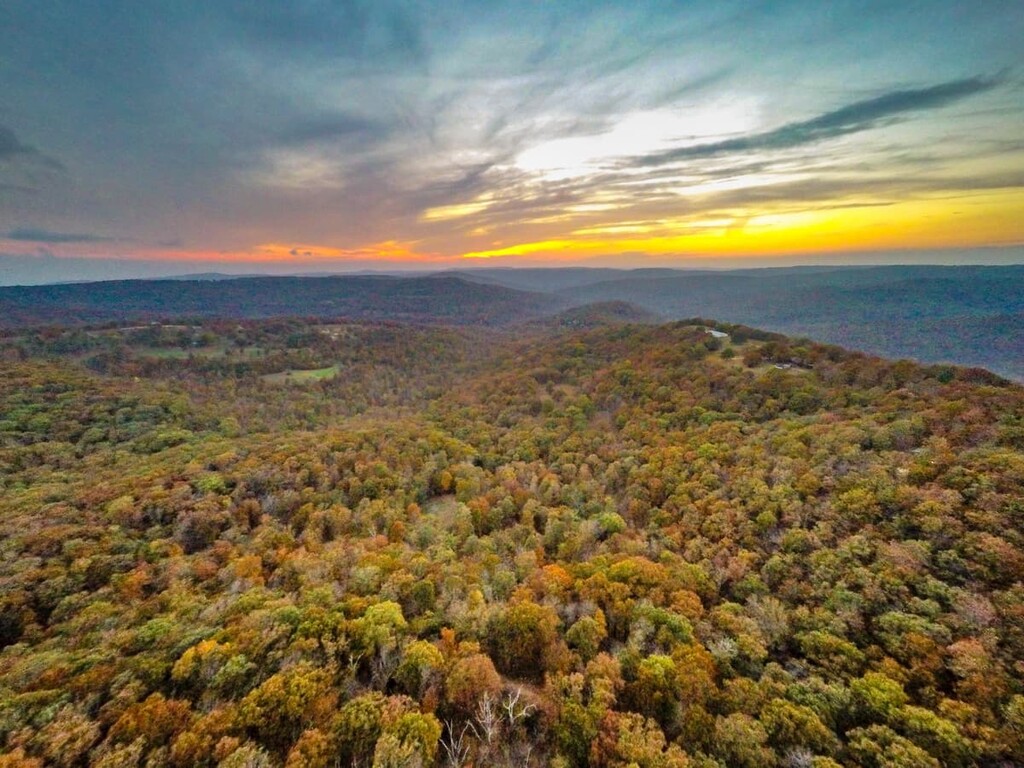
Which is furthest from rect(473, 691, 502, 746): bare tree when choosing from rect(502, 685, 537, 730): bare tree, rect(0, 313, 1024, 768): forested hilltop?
rect(502, 685, 537, 730): bare tree

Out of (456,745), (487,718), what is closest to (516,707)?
(456,745)

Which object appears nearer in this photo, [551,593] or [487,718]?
[487,718]

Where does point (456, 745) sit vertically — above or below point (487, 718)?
below

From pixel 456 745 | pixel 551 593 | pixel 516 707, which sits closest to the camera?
pixel 456 745

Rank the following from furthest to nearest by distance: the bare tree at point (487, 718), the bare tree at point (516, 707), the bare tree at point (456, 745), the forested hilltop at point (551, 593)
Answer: the bare tree at point (516, 707)
the bare tree at point (487, 718)
the forested hilltop at point (551, 593)
the bare tree at point (456, 745)

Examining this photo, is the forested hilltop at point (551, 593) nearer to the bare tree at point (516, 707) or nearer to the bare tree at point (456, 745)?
the bare tree at point (456, 745)

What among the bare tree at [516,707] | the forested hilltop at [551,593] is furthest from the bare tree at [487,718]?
the bare tree at [516,707]

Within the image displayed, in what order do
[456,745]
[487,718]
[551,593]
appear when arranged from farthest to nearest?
[551,593] → [456,745] → [487,718]

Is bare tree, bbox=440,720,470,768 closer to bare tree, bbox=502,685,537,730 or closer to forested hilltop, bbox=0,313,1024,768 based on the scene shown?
forested hilltop, bbox=0,313,1024,768

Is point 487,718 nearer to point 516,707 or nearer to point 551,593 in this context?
point 516,707

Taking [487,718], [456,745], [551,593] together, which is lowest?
[551,593]
